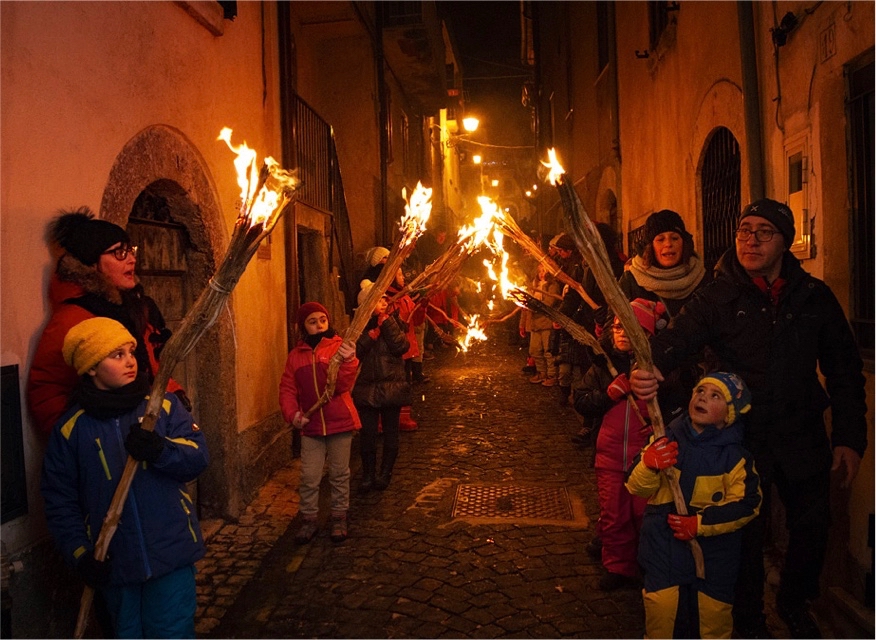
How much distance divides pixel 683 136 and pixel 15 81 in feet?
22.8

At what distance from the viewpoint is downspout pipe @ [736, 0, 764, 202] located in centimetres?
563

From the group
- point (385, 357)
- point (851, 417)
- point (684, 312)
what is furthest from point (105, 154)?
point (851, 417)

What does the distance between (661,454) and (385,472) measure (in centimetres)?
381

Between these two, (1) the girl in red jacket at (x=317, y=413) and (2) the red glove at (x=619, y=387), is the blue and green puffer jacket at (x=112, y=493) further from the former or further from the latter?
(2) the red glove at (x=619, y=387)

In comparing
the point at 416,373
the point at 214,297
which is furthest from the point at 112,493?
the point at 416,373

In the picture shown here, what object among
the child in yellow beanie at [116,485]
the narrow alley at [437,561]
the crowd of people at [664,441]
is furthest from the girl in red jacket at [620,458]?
the child in yellow beanie at [116,485]

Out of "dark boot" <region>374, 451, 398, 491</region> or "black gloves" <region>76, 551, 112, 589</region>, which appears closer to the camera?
"black gloves" <region>76, 551, 112, 589</region>

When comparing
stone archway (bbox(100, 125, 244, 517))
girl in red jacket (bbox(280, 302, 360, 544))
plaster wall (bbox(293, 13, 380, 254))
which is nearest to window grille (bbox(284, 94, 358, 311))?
plaster wall (bbox(293, 13, 380, 254))

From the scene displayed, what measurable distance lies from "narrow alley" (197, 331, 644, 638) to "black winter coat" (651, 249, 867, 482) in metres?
1.35

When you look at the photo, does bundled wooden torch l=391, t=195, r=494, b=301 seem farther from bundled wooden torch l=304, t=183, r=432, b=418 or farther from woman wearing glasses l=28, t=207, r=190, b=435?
woman wearing glasses l=28, t=207, r=190, b=435

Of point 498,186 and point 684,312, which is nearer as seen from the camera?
point 684,312

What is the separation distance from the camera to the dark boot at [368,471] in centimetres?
654

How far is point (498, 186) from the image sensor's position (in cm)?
8650

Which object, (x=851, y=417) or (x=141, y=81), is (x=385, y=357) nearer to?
(x=141, y=81)
